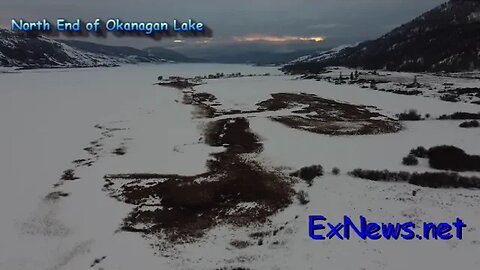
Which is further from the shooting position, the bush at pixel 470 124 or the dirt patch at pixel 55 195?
the bush at pixel 470 124

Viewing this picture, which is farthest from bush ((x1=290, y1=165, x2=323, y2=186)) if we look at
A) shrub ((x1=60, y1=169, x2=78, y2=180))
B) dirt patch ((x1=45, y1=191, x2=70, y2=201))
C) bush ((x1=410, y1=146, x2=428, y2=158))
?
shrub ((x1=60, y1=169, x2=78, y2=180))

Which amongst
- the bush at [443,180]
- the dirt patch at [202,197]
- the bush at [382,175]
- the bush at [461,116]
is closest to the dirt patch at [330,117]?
the bush at [461,116]

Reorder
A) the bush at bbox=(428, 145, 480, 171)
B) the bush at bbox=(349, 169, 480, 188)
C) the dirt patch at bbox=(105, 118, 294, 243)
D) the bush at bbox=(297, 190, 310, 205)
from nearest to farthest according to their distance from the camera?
the dirt patch at bbox=(105, 118, 294, 243) → the bush at bbox=(297, 190, 310, 205) → the bush at bbox=(349, 169, 480, 188) → the bush at bbox=(428, 145, 480, 171)

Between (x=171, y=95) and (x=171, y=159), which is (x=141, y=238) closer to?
(x=171, y=159)

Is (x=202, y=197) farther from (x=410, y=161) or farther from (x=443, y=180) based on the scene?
(x=410, y=161)

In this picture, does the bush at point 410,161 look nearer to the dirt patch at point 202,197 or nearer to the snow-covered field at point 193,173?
the snow-covered field at point 193,173

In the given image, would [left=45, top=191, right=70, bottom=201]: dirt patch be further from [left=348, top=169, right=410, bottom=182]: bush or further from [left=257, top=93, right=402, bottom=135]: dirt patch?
[left=257, top=93, right=402, bottom=135]: dirt patch
